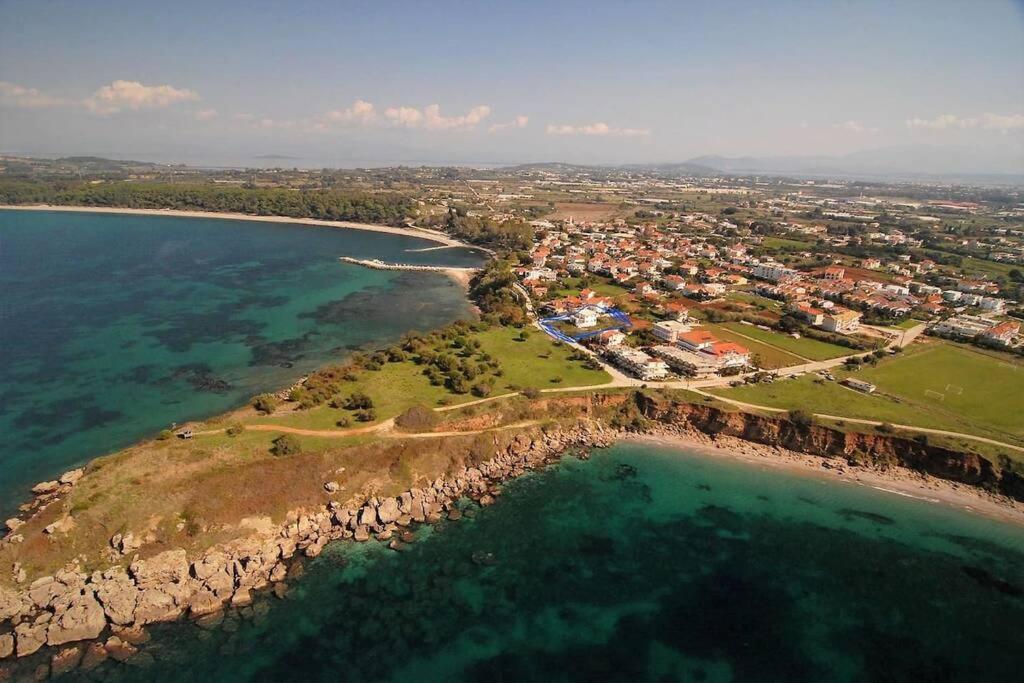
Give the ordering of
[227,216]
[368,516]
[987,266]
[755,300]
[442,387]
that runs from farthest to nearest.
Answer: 1. [227,216]
2. [987,266]
3. [755,300]
4. [442,387]
5. [368,516]

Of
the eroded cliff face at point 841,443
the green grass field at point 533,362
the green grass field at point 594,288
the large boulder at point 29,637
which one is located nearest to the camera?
the large boulder at point 29,637

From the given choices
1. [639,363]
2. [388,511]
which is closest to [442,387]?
[388,511]

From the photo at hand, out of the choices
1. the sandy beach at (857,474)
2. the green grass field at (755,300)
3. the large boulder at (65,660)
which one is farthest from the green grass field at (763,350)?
the large boulder at (65,660)

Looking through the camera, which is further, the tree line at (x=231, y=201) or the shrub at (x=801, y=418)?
the tree line at (x=231, y=201)

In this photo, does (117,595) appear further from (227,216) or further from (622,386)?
(227,216)

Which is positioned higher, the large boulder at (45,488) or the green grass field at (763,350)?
the green grass field at (763,350)

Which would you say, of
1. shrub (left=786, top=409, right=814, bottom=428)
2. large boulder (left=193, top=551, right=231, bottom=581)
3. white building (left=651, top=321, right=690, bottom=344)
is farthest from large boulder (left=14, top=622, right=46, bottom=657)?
white building (left=651, top=321, right=690, bottom=344)

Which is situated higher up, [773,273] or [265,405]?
[773,273]

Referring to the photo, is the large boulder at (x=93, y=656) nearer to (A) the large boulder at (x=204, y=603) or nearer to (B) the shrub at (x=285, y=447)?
(A) the large boulder at (x=204, y=603)
